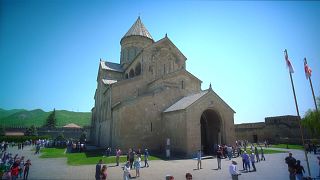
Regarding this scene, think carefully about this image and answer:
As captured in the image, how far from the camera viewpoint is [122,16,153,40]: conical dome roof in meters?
38.4

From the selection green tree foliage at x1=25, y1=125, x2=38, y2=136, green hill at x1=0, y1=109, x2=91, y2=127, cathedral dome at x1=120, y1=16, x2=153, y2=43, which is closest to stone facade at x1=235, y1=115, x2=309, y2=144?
cathedral dome at x1=120, y1=16, x2=153, y2=43

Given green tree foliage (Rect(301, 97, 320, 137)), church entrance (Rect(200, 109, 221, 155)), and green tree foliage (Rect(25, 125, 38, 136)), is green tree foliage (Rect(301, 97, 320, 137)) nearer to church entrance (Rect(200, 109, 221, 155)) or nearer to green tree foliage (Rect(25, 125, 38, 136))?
church entrance (Rect(200, 109, 221, 155))

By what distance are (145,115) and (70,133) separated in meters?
44.2

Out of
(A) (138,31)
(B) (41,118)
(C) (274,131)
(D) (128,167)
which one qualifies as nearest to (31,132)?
(A) (138,31)

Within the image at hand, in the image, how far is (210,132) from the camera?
26.9 metres

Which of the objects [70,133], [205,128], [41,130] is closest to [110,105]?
[205,128]

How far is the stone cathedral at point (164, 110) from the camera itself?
22.6m

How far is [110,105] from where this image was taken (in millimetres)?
27312

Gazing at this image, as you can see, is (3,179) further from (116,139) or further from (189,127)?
(189,127)

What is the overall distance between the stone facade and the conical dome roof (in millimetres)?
29541

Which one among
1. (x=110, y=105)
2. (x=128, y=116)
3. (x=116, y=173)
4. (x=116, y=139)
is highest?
(x=110, y=105)

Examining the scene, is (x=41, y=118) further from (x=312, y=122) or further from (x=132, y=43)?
(x=312, y=122)

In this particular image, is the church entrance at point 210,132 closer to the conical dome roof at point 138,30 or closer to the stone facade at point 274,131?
the stone facade at point 274,131

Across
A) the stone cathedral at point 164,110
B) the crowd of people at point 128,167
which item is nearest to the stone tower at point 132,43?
the stone cathedral at point 164,110
